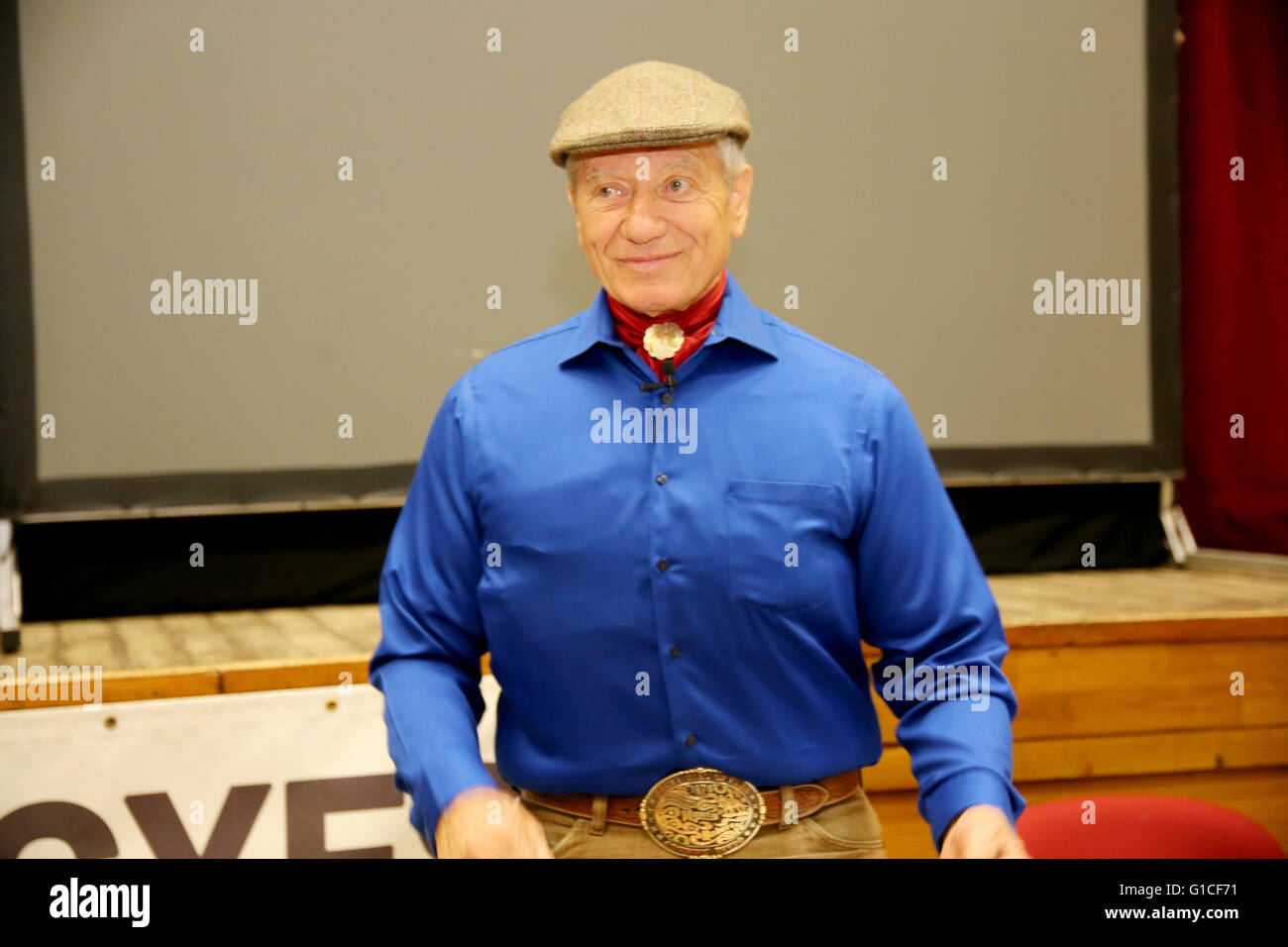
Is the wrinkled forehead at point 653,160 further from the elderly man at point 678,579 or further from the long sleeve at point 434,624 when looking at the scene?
the long sleeve at point 434,624

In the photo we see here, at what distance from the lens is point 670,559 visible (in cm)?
137

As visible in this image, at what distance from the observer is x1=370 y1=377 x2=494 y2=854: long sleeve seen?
126cm

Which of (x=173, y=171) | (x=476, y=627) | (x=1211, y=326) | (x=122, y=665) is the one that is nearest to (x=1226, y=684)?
(x=1211, y=326)

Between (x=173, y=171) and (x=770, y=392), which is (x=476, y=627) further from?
(x=173, y=171)

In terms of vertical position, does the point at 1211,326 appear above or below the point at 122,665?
above

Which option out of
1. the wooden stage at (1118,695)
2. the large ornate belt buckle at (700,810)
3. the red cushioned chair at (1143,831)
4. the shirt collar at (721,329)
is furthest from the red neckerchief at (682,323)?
the wooden stage at (1118,695)

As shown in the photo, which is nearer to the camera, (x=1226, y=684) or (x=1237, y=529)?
(x=1226, y=684)

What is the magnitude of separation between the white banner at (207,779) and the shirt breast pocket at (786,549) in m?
1.39

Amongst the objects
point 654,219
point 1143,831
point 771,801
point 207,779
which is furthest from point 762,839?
point 207,779

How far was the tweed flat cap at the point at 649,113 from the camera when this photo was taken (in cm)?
137

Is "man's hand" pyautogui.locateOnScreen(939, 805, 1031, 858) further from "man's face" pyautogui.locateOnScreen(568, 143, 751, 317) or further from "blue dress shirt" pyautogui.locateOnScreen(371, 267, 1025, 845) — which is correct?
"man's face" pyautogui.locateOnScreen(568, 143, 751, 317)
